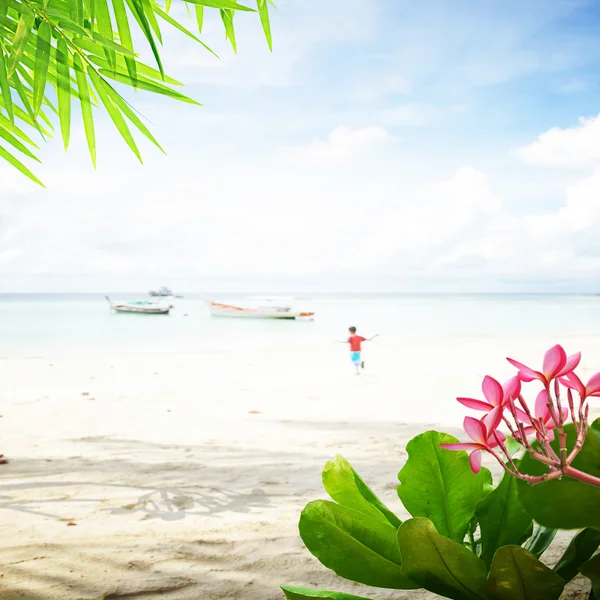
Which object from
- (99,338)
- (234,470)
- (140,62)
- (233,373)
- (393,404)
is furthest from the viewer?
(99,338)

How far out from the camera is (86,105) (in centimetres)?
218

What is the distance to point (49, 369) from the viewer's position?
1055cm

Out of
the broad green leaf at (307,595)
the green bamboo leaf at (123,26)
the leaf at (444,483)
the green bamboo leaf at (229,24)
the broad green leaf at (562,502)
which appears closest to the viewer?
the broad green leaf at (562,502)

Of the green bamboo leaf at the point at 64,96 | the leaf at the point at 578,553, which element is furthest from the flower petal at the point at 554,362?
the green bamboo leaf at the point at 64,96

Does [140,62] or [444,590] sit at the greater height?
[140,62]

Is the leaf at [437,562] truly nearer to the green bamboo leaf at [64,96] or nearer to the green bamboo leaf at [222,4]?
the green bamboo leaf at [222,4]

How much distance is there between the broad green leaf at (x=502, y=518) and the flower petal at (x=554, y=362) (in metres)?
0.42

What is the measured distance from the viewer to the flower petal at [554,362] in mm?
786

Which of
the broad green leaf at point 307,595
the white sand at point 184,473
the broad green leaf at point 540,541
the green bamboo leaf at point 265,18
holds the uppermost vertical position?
the green bamboo leaf at point 265,18

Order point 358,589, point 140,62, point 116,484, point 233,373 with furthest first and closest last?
point 233,373
point 116,484
point 140,62
point 358,589

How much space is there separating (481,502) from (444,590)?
8.1 inches

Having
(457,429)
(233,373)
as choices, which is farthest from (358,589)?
(233,373)

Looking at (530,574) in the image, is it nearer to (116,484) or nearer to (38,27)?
(38,27)

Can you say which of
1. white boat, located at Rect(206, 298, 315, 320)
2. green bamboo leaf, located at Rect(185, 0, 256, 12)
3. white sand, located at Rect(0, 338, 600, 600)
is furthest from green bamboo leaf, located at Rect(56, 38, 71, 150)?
white boat, located at Rect(206, 298, 315, 320)
